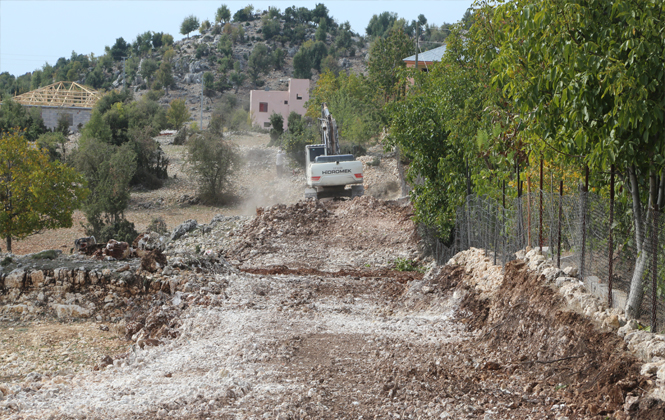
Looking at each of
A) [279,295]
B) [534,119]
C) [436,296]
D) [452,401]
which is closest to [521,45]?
[534,119]

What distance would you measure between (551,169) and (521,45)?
2943 millimetres

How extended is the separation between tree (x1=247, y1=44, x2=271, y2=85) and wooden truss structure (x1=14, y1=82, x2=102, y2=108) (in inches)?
1625

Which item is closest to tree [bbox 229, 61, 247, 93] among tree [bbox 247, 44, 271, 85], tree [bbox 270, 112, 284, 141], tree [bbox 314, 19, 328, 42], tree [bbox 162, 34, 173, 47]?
tree [bbox 247, 44, 271, 85]

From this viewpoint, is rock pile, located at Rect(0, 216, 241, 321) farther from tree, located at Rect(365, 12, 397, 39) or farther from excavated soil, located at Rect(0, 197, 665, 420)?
tree, located at Rect(365, 12, 397, 39)

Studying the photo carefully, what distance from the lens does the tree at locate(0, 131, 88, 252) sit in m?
21.1

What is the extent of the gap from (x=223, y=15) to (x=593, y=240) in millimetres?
154116

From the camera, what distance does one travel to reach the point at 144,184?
40031 mm

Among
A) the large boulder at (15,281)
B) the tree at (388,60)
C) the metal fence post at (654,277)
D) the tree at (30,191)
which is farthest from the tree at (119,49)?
the metal fence post at (654,277)

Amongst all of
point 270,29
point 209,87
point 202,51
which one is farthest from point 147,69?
point 270,29

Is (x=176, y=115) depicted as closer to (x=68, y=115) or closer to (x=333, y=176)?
(x=68, y=115)

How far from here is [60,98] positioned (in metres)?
74.1

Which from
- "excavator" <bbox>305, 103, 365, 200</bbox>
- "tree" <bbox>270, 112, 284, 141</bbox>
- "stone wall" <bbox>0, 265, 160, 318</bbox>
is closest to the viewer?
"stone wall" <bbox>0, 265, 160, 318</bbox>

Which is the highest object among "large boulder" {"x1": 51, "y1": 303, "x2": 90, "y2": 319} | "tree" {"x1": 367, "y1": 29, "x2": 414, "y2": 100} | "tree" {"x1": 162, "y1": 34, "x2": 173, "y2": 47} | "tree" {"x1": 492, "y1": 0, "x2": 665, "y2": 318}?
"tree" {"x1": 162, "y1": 34, "x2": 173, "y2": 47}

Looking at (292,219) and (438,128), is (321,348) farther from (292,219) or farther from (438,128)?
(292,219)
